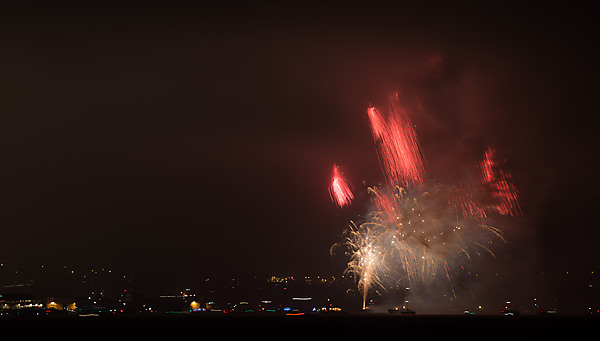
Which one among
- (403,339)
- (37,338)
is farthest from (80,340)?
(403,339)

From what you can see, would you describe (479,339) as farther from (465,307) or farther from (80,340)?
(465,307)

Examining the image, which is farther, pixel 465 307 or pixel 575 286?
pixel 575 286

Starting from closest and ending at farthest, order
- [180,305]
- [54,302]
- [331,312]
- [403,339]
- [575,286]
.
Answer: [403,339] → [331,312] → [575,286] → [54,302] → [180,305]

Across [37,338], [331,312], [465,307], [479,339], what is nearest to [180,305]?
[331,312]

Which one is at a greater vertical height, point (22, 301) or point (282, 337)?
point (22, 301)

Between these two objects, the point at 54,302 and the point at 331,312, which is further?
the point at 54,302

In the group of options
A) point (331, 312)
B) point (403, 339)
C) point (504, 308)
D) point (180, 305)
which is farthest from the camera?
point (180, 305)

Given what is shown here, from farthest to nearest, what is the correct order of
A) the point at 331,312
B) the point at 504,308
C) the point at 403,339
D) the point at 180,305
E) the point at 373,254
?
the point at 180,305 < the point at 504,308 < the point at 331,312 < the point at 373,254 < the point at 403,339

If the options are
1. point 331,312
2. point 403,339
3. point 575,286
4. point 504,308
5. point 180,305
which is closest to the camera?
point 403,339

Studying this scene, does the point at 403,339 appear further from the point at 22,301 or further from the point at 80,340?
the point at 22,301
